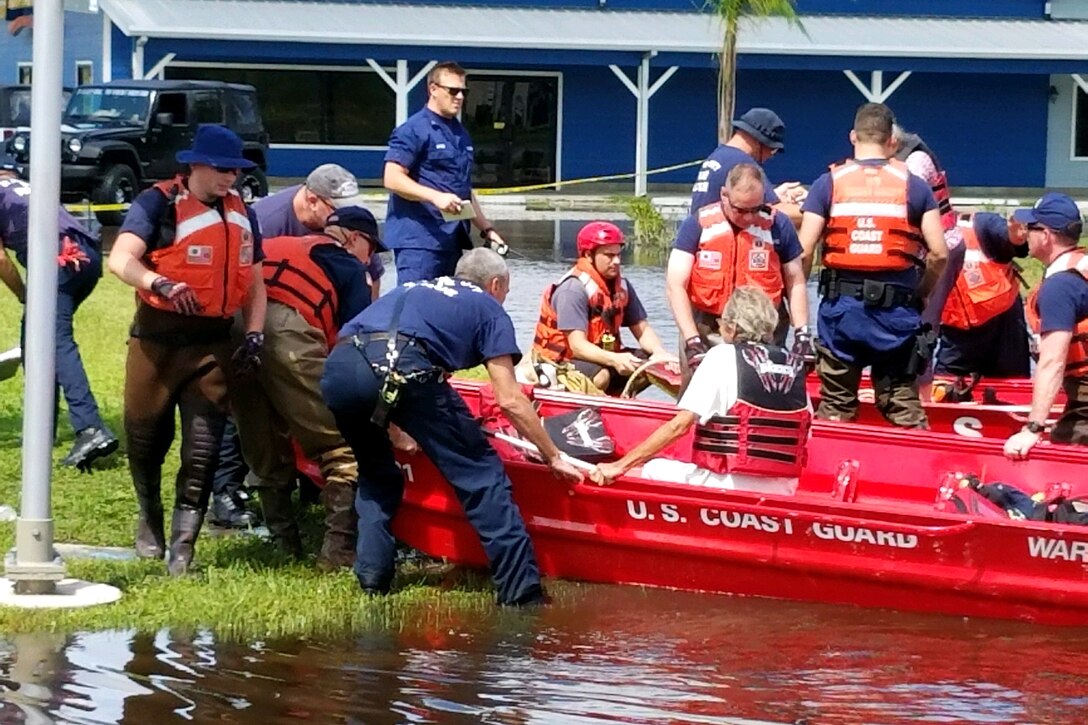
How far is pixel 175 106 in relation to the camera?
27.0m

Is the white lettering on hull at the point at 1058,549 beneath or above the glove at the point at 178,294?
beneath

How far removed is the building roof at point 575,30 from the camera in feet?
108

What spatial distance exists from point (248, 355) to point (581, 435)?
1920mm

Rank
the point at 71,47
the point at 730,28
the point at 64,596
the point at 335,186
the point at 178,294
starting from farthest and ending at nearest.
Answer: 1. the point at 71,47
2. the point at 730,28
3. the point at 335,186
4. the point at 178,294
5. the point at 64,596

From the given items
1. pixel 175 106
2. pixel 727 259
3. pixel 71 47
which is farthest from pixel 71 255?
pixel 71 47

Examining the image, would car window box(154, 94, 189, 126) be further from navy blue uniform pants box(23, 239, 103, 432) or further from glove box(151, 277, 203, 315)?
glove box(151, 277, 203, 315)

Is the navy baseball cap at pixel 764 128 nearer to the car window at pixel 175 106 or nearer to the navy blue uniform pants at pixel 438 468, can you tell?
the navy blue uniform pants at pixel 438 468

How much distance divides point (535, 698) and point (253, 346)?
216cm

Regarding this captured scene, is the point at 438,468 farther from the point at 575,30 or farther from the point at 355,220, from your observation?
the point at 575,30

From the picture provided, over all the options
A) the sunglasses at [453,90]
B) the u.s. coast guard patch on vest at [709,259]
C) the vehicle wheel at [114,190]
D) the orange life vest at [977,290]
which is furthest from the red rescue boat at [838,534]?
the vehicle wheel at [114,190]

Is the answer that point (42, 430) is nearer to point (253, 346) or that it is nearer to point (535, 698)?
point (253, 346)

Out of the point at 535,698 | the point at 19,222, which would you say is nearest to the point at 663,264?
the point at 19,222

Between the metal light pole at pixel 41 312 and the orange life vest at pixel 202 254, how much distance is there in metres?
0.58

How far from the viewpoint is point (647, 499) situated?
782 centimetres
